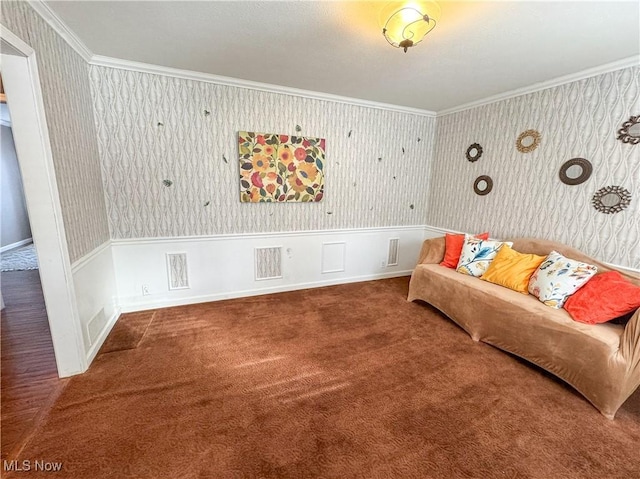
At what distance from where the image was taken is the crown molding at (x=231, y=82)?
2453mm

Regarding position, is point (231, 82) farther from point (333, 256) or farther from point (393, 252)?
point (393, 252)

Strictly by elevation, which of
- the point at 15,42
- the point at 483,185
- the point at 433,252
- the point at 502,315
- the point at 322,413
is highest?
the point at 15,42

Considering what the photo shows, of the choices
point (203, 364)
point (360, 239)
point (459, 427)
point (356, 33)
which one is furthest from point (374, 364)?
point (356, 33)

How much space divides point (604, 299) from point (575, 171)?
1280mm

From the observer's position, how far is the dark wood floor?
59.5 inches

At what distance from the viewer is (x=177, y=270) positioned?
117 inches

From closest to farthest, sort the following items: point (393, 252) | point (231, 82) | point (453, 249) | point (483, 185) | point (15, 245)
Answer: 1. point (231, 82)
2. point (453, 249)
3. point (483, 185)
4. point (393, 252)
5. point (15, 245)

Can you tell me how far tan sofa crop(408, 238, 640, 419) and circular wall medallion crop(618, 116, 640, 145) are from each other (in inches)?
38.5

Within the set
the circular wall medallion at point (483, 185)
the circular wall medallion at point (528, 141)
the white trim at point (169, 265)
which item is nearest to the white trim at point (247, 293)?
the white trim at point (169, 265)

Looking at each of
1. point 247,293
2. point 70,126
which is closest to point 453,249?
point 247,293

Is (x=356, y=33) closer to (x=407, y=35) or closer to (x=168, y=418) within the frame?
(x=407, y=35)

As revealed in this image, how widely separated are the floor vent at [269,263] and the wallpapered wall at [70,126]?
153 centimetres

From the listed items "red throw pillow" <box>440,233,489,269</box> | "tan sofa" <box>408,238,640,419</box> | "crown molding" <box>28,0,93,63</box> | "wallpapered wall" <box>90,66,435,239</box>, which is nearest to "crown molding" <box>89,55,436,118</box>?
"wallpapered wall" <box>90,66,435,239</box>

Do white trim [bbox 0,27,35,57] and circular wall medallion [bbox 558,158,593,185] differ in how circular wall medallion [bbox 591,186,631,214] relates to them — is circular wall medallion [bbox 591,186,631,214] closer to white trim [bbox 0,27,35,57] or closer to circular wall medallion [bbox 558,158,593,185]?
circular wall medallion [bbox 558,158,593,185]
